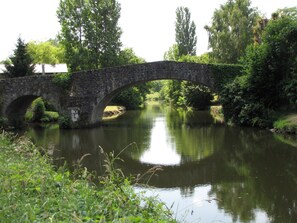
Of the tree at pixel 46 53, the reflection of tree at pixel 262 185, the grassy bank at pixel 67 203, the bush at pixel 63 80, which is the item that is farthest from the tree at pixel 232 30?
the grassy bank at pixel 67 203

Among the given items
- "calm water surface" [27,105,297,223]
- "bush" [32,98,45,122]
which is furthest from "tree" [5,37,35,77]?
"calm water surface" [27,105,297,223]

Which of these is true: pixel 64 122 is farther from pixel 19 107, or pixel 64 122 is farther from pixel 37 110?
pixel 37 110

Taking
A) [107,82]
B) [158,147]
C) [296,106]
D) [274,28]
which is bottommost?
[158,147]

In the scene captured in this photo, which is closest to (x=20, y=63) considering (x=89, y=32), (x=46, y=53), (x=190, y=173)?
(x=89, y=32)

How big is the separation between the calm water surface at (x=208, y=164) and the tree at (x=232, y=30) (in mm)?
12777

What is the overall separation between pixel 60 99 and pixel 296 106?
12846 mm

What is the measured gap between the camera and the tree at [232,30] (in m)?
31.2

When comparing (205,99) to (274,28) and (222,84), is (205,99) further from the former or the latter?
(274,28)

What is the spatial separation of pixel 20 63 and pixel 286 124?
21290 millimetres

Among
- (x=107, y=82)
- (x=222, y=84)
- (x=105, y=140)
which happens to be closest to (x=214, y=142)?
(x=105, y=140)

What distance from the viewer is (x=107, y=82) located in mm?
21672

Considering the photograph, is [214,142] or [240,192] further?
[214,142]

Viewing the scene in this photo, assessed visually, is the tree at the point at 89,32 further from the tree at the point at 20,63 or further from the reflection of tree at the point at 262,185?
the reflection of tree at the point at 262,185

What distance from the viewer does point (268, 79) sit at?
19.4 m
